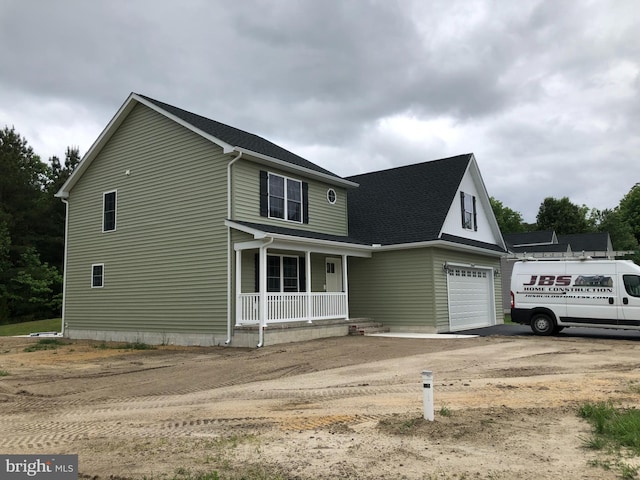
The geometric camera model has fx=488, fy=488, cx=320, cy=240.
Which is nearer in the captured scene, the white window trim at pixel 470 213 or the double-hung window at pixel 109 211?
the double-hung window at pixel 109 211

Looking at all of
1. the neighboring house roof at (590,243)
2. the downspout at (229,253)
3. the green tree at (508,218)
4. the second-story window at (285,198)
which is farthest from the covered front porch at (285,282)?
the green tree at (508,218)

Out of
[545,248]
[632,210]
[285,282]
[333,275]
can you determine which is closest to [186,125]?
[285,282]

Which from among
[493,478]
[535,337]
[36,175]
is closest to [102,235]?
[535,337]

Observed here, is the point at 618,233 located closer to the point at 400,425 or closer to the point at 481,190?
the point at 481,190

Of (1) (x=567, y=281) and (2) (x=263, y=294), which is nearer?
(2) (x=263, y=294)

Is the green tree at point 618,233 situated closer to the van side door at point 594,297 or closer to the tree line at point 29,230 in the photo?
the van side door at point 594,297

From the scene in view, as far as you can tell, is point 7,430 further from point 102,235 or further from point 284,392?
point 102,235

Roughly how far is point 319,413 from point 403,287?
12303 millimetres

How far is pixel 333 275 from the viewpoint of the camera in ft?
61.7

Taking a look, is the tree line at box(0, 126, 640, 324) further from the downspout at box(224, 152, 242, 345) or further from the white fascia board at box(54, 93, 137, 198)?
the downspout at box(224, 152, 242, 345)

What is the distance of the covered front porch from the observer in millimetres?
14203

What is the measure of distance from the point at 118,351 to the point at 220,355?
3.79m

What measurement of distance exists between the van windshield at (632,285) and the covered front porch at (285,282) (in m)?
8.30

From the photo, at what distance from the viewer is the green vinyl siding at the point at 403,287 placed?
1742 cm
